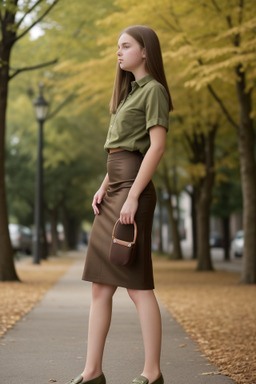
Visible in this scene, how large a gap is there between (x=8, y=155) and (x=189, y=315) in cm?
2841

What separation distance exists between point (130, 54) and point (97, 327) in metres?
1.54

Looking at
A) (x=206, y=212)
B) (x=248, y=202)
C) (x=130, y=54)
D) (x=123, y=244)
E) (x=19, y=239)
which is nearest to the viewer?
(x=123, y=244)

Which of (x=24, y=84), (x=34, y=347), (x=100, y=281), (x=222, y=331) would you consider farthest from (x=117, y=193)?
(x=24, y=84)

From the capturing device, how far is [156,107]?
12.8ft

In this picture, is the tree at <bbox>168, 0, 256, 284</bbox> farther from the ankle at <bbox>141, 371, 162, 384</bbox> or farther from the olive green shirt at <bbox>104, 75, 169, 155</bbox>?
the ankle at <bbox>141, 371, 162, 384</bbox>

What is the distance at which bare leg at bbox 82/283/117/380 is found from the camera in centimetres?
394

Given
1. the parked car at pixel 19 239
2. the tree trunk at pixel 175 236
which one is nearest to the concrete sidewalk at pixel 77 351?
the tree trunk at pixel 175 236

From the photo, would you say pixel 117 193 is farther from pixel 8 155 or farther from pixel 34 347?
pixel 8 155

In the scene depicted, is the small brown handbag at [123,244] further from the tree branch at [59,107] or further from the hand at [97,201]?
the tree branch at [59,107]

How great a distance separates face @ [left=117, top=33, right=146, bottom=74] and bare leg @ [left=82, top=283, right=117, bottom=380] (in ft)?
4.10

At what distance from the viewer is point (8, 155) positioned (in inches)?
1428

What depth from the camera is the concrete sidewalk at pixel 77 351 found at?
4.75 meters

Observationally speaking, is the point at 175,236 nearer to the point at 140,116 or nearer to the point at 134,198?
Result: the point at 140,116

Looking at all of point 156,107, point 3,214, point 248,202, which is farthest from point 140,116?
point 248,202
